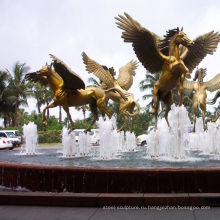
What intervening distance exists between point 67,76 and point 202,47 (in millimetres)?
4233

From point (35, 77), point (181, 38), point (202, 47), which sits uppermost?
point (202, 47)

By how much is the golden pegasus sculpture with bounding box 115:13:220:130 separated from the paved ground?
160 inches

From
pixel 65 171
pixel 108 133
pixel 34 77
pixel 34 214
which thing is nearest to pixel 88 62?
pixel 34 77

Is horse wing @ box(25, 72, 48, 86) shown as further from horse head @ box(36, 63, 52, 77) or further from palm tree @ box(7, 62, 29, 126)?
palm tree @ box(7, 62, 29, 126)

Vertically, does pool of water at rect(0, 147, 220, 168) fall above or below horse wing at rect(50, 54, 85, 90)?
below

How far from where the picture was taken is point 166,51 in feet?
29.8

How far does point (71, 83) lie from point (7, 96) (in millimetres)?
25032

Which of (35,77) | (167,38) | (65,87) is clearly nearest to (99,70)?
(35,77)

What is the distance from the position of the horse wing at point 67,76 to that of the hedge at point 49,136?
2065cm

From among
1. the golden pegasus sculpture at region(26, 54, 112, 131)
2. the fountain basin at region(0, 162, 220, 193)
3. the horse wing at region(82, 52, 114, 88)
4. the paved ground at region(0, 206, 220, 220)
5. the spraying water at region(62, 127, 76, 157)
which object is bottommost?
the paved ground at region(0, 206, 220, 220)

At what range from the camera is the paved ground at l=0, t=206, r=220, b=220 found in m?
4.08

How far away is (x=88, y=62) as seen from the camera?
563 inches

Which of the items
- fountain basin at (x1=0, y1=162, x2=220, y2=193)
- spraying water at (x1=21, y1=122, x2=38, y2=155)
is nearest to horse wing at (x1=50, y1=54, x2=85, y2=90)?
spraying water at (x1=21, y1=122, x2=38, y2=155)

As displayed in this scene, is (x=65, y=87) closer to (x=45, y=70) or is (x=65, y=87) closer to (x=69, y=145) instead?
(x=45, y=70)
